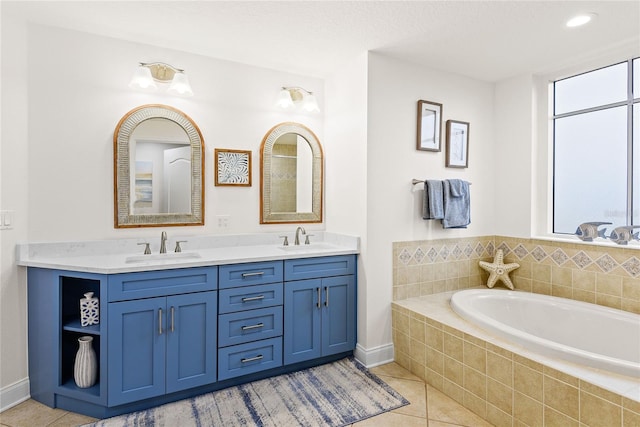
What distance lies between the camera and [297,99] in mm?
3031

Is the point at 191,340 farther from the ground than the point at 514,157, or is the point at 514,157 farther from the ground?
the point at 514,157

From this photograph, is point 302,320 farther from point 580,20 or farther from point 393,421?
point 580,20

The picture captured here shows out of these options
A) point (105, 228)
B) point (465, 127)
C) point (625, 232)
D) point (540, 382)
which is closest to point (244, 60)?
point (105, 228)

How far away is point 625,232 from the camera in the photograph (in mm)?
2383

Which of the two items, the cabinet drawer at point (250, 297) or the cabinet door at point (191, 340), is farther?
the cabinet drawer at point (250, 297)

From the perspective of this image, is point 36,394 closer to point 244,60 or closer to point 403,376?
point 403,376

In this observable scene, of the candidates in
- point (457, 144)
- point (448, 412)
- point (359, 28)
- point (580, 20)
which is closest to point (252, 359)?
point (448, 412)

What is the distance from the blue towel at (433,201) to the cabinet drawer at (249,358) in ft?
4.98

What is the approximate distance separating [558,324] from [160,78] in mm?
3460

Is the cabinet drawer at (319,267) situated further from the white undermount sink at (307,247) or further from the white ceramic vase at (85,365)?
the white ceramic vase at (85,365)

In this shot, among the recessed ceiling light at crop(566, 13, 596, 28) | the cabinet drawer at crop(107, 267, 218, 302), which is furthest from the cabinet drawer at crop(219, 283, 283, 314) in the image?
the recessed ceiling light at crop(566, 13, 596, 28)

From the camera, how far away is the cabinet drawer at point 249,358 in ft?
7.41

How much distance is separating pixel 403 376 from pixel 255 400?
1058 mm

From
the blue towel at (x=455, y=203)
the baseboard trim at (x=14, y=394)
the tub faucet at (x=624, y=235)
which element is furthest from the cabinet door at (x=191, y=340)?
the tub faucet at (x=624, y=235)
